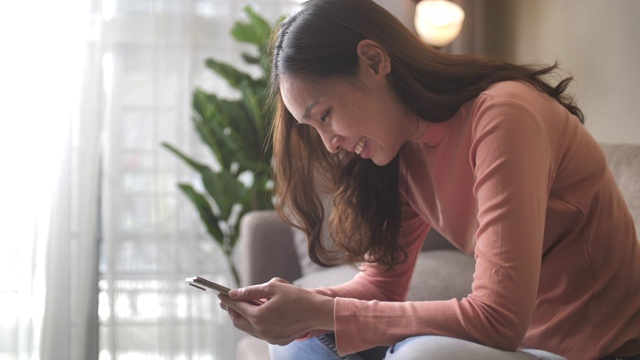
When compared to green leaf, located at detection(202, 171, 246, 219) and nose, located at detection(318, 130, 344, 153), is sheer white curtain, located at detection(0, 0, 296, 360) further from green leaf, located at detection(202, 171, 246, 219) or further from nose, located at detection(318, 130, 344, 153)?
nose, located at detection(318, 130, 344, 153)

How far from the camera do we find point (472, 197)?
1225 mm

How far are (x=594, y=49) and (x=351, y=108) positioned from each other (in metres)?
1.60

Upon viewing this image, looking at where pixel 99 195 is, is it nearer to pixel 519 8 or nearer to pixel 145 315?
pixel 145 315

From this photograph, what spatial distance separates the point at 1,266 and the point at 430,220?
6.96 ft

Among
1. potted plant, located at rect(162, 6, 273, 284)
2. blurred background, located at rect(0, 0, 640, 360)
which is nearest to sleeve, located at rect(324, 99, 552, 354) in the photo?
potted plant, located at rect(162, 6, 273, 284)

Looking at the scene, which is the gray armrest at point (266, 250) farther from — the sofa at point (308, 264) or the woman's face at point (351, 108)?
the woman's face at point (351, 108)

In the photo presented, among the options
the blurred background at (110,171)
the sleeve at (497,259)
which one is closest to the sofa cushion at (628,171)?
the sleeve at (497,259)

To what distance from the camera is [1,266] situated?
2994 millimetres

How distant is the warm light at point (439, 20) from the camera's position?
3.06 metres

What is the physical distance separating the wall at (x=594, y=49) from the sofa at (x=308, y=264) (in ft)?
1.60

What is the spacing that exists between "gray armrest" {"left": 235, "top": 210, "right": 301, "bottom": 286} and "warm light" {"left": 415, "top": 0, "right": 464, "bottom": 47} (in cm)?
104

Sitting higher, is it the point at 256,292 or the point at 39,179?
the point at 39,179

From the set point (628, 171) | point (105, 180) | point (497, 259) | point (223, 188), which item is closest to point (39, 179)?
point (105, 180)

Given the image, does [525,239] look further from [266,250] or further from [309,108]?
[266,250]
